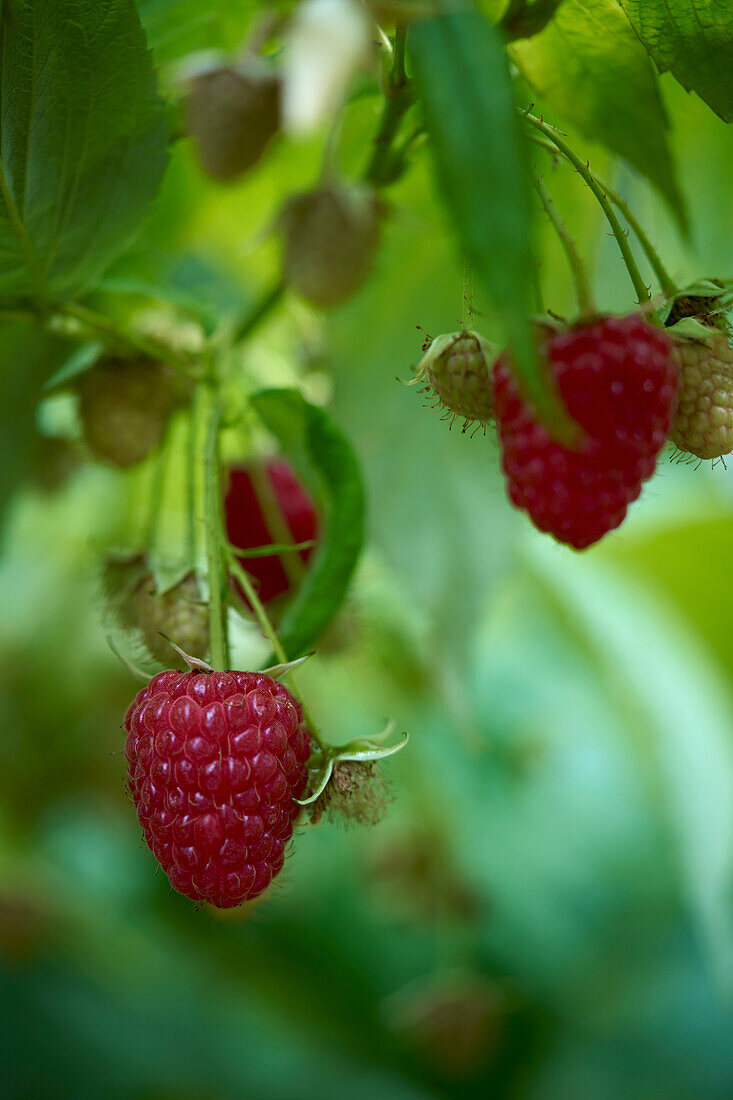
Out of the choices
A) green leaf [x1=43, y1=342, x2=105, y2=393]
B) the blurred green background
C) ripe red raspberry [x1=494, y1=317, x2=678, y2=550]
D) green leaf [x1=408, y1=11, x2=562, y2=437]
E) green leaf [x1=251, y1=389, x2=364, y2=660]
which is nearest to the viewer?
green leaf [x1=408, y1=11, x2=562, y2=437]

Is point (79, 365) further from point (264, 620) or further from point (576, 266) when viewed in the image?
point (576, 266)

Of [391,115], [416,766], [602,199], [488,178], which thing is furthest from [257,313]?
[416,766]

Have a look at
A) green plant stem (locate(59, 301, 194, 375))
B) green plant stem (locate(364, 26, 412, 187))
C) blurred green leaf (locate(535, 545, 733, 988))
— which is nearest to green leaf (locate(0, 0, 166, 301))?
green plant stem (locate(59, 301, 194, 375))

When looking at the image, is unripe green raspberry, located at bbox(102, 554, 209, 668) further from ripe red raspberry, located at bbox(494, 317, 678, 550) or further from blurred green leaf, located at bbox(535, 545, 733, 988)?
blurred green leaf, located at bbox(535, 545, 733, 988)

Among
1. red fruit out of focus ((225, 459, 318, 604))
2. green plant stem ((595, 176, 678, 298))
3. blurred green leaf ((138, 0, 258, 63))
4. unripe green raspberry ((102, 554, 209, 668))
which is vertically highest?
blurred green leaf ((138, 0, 258, 63))

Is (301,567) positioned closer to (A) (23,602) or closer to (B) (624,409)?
(B) (624,409)

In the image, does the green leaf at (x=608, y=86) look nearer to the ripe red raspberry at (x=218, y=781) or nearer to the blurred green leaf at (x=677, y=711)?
the ripe red raspberry at (x=218, y=781)

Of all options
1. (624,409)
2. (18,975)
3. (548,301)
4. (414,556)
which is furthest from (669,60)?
(18,975)
